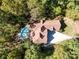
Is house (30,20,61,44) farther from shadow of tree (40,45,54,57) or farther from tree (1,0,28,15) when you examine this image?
tree (1,0,28,15)

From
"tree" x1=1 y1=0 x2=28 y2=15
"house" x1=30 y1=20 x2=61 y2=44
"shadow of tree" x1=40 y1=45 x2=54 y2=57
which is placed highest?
"tree" x1=1 y1=0 x2=28 y2=15

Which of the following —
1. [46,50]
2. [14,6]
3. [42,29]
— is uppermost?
[14,6]

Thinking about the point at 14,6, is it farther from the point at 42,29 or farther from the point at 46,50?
the point at 46,50

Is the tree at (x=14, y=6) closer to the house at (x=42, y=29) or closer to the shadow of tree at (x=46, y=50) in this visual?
the house at (x=42, y=29)

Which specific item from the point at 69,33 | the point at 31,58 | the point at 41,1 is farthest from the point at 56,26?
the point at 31,58

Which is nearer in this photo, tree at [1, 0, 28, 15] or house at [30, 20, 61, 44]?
tree at [1, 0, 28, 15]

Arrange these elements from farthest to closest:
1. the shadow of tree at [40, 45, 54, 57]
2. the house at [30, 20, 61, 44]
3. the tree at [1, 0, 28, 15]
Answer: the house at [30, 20, 61, 44] → the tree at [1, 0, 28, 15] → the shadow of tree at [40, 45, 54, 57]

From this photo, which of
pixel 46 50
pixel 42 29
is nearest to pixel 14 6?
pixel 42 29

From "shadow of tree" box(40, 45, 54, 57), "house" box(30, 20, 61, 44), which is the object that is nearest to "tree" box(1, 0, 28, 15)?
"house" box(30, 20, 61, 44)

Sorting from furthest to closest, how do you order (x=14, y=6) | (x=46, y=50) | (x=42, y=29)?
1. (x=42, y=29)
2. (x=46, y=50)
3. (x=14, y=6)

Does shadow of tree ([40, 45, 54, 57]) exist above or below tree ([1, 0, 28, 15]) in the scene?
below

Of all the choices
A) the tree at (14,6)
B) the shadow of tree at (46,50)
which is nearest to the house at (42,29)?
the shadow of tree at (46,50)
